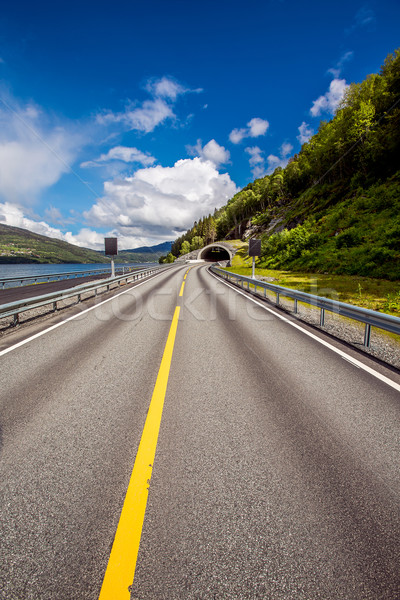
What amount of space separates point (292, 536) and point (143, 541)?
105 cm

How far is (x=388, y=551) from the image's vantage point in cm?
165

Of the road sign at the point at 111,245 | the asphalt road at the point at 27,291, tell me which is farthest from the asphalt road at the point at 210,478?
the road sign at the point at 111,245

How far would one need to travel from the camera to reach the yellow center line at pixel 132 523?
56.8 inches

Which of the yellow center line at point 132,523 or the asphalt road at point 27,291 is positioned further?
the asphalt road at point 27,291

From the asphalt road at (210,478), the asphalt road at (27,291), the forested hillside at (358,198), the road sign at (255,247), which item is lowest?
the asphalt road at (210,478)

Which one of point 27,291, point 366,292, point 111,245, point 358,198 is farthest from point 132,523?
point 358,198

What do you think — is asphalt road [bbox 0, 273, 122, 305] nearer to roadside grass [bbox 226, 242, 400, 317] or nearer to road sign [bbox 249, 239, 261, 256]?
road sign [bbox 249, 239, 261, 256]

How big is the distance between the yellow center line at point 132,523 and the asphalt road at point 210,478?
5cm

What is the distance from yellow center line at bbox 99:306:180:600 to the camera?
144 cm

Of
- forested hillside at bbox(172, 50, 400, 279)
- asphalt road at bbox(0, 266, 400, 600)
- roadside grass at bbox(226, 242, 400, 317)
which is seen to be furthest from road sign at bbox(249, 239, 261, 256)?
asphalt road at bbox(0, 266, 400, 600)

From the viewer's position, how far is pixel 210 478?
2.23 metres

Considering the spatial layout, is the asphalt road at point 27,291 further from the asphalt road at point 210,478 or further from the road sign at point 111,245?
the asphalt road at point 210,478

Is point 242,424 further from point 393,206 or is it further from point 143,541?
point 393,206

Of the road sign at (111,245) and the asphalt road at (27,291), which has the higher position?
the road sign at (111,245)
